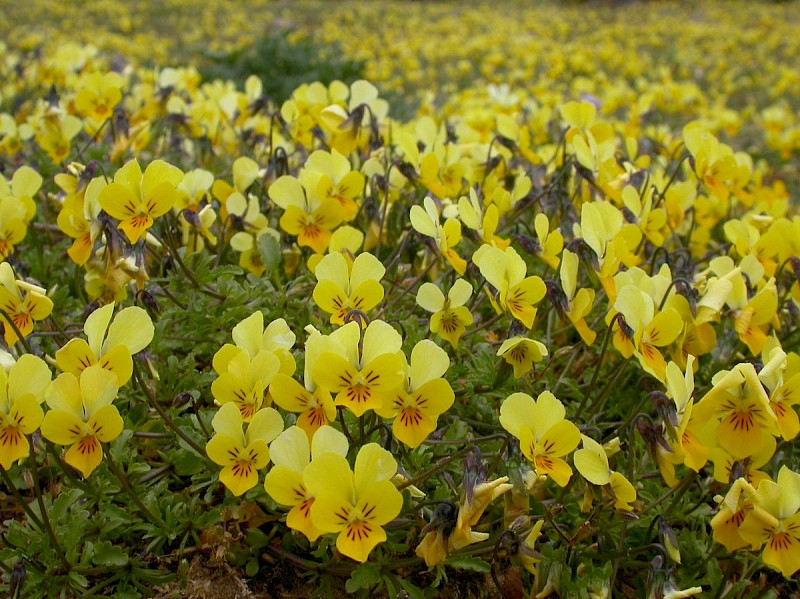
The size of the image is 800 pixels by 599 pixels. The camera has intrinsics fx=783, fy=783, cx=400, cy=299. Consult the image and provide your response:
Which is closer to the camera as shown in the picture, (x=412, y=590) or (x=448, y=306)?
(x=412, y=590)

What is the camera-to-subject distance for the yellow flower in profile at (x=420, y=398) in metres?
1.42

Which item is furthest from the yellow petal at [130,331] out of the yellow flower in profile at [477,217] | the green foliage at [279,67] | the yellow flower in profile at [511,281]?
the green foliage at [279,67]

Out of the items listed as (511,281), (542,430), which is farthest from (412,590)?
(511,281)

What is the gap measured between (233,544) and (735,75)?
1008cm

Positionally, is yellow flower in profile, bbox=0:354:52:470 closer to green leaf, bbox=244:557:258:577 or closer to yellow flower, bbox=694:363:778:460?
green leaf, bbox=244:557:258:577

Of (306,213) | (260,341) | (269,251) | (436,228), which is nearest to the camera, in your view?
(260,341)

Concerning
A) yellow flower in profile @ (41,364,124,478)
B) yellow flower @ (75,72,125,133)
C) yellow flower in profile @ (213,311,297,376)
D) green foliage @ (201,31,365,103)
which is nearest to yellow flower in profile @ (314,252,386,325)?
yellow flower in profile @ (213,311,297,376)

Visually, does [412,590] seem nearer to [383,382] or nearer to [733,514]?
[383,382]

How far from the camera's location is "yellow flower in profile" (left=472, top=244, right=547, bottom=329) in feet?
5.58

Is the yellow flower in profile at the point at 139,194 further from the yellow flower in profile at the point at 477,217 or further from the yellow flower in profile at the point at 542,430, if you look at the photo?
the yellow flower in profile at the point at 542,430

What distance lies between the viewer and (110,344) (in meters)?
1.48

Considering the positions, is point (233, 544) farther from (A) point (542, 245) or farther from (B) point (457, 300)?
(A) point (542, 245)

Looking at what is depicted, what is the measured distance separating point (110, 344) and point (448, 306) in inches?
29.1

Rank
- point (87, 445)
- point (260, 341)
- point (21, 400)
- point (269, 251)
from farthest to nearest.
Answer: point (269, 251) → point (260, 341) → point (87, 445) → point (21, 400)
